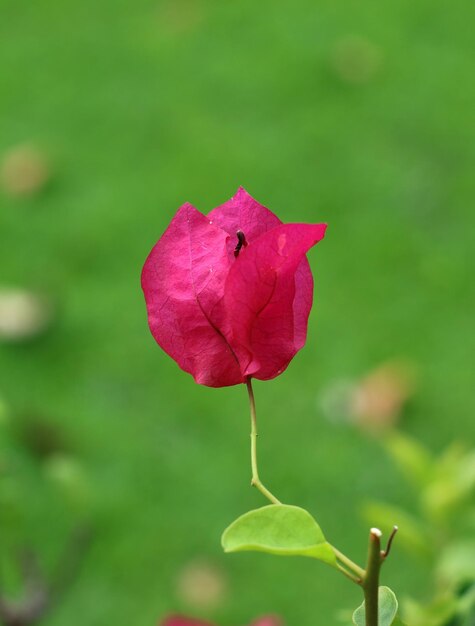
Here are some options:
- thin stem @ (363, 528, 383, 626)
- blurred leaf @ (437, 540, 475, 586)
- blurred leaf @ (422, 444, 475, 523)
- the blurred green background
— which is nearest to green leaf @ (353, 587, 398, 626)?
thin stem @ (363, 528, 383, 626)

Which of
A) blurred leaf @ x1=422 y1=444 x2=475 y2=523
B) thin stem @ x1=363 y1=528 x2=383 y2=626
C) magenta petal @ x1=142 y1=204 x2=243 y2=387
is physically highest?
magenta petal @ x1=142 y1=204 x2=243 y2=387

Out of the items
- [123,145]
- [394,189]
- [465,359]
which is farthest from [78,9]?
[465,359]

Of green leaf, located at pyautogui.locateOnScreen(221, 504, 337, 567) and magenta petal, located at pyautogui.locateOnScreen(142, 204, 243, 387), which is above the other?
magenta petal, located at pyautogui.locateOnScreen(142, 204, 243, 387)

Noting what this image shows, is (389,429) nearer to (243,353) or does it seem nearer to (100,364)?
(100,364)

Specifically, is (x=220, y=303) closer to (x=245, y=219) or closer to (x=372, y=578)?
(x=245, y=219)

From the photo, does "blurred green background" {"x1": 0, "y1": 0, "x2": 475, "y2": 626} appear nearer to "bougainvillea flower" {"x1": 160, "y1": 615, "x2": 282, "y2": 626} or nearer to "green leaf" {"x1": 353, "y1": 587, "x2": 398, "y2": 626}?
"bougainvillea flower" {"x1": 160, "y1": 615, "x2": 282, "y2": 626}

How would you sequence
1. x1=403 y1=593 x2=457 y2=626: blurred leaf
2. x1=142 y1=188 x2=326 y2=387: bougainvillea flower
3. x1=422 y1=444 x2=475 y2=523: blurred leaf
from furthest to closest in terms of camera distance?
x1=422 y1=444 x2=475 y2=523: blurred leaf < x1=403 y1=593 x2=457 y2=626: blurred leaf < x1=142 y1=188 x2=326 y2=387: bougainvillea flower

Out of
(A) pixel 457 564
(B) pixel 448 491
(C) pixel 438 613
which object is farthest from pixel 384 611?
(B) pixel 448 491

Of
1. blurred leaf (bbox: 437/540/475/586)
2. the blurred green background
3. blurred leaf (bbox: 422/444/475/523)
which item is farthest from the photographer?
the blurred green background

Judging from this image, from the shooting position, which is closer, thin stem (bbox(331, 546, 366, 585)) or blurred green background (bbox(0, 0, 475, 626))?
thin stem (bbox(331, 546, 366, 585))
